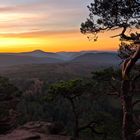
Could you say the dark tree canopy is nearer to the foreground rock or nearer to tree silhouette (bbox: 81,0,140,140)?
tree silhouette (bbox: 81,0,140,140)

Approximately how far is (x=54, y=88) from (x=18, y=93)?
1180 cm

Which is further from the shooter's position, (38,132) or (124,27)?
(38,132)

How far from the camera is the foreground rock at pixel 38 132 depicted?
110ft

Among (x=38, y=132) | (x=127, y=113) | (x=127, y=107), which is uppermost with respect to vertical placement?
(x=127, y=107)

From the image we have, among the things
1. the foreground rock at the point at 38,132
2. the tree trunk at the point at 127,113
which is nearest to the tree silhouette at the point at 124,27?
the tree trunk at the point at 127,113

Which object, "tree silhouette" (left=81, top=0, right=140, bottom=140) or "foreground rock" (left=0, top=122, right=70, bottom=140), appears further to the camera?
"foreground rock" (left=0, top=122, right=70, bottom=140)

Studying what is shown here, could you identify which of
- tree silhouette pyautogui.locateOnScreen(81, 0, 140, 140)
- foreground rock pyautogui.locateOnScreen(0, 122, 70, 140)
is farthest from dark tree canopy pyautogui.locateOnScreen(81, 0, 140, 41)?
foreground rock pyautogui.locateOnScreen(0, 122, 70, 140)

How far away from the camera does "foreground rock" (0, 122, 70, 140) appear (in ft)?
110

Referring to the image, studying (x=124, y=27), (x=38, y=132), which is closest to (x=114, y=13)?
(x=124, y=27)

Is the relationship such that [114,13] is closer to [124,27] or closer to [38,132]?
[124,27]

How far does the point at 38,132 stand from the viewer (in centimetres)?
3647

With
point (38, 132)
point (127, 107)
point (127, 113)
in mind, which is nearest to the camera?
point (127, 113)

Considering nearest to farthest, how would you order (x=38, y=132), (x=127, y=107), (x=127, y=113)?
(x=127, y=113)
(x=127, y=107)
(x=38, y=132)

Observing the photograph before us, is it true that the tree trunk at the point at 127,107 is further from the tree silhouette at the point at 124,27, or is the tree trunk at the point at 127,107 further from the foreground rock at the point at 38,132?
the foreground rock at the point at 38,132
